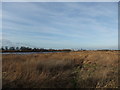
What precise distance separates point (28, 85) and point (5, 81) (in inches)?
34.1

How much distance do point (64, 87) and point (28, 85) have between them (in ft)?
3.89

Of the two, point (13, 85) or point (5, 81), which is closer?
point (13, 85)

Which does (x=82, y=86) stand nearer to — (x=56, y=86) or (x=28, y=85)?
(x=56, y=86)

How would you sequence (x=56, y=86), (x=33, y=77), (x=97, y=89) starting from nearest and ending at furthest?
(x=97, y=89) < (x=56, y=86) < (x=33, y=77)

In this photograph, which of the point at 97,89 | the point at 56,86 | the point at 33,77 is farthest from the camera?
the point at 33,77

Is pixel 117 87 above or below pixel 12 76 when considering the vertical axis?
below

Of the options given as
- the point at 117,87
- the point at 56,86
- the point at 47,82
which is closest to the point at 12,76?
the point at 47,82

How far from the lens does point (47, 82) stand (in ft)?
13.8

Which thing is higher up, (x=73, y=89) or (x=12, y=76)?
(x=12, y=76)

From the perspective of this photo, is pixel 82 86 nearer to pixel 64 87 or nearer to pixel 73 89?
pixel 73 89

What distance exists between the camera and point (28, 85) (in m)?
3.98

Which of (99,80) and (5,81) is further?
(99,80)

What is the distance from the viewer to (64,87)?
13.1 feet

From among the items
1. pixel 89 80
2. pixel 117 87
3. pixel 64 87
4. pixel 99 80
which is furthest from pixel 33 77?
pixel 117 87
